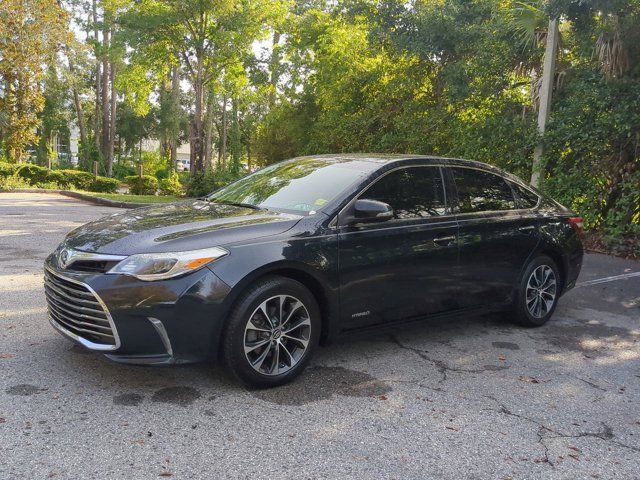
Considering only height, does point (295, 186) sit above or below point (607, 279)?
above

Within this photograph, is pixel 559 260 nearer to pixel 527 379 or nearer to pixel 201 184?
pixel 527 379

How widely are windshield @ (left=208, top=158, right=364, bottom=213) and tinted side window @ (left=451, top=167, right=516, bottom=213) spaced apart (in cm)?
103

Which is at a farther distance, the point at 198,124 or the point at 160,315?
the point at 198,124

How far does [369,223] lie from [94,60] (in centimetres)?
4045

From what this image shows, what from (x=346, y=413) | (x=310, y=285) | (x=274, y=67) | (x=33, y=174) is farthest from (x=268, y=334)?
(x=33, y=174)

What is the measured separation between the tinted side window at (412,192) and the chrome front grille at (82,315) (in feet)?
6.60

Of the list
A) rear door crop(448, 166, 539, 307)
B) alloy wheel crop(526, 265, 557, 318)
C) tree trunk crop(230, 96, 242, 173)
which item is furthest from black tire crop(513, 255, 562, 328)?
tree trunk crop(230, 96, 242, 173)

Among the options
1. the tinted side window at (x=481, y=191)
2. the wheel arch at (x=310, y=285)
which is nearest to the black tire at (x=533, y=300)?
the tinted side window at (x=481, y=191)

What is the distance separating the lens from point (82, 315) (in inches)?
139

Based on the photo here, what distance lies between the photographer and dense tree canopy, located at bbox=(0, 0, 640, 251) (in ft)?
34.3

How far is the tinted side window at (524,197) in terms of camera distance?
5484mm

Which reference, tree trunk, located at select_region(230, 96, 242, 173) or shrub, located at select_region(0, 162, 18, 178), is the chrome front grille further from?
tree trunk, located at select_region(230, 96, 242, 173)

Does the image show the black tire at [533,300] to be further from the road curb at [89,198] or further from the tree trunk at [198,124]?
the tree trunk at [198,124]

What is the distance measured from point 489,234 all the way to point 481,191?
1.39 feet
